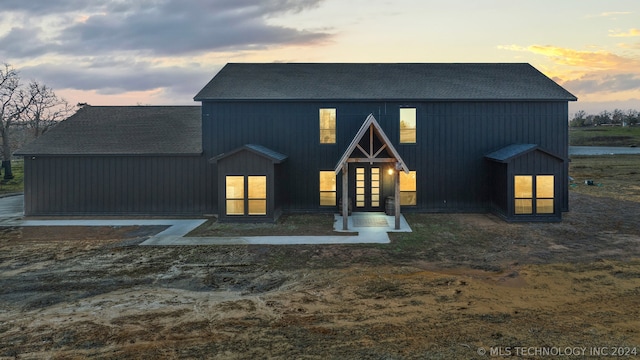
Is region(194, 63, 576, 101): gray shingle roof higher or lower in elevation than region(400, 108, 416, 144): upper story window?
higher

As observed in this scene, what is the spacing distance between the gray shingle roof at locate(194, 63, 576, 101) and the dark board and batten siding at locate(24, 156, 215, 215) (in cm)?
408

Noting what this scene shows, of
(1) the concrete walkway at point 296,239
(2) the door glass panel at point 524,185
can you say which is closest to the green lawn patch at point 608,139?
(2) the door glass panel at point 524,185

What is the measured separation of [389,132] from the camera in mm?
19812

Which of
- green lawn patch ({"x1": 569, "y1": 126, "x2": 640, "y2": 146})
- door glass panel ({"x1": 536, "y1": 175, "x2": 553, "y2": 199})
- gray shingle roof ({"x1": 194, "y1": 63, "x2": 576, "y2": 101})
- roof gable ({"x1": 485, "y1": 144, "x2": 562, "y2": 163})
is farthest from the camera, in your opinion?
green lawn patch ({"x1": 569, "y1": 126, "x2": 640, "y2": 146})

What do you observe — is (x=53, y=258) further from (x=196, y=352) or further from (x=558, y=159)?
(x=558, y=159)

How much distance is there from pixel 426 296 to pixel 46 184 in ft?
65.9

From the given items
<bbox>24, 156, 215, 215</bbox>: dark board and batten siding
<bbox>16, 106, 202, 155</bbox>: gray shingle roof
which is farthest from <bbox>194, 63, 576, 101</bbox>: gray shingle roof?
<bbox>24, 156, 215, 215</bbox>: dark board and batten siding

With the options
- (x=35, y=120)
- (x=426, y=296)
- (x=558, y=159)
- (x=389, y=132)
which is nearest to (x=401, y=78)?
(x=389, y=132)

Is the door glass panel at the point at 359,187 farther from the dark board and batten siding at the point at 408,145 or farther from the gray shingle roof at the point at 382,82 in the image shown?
the gray shingle roof at the point at 382,82

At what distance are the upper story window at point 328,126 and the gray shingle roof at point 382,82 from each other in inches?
33.2

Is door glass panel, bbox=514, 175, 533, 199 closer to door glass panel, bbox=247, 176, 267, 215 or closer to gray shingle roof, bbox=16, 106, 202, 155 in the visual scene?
door glass panel, bbox=247, 176, 267, 215

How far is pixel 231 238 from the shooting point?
48.0 feet

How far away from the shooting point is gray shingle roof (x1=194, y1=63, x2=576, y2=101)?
19.6 meters

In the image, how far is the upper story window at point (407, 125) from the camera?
1980 centimetres
